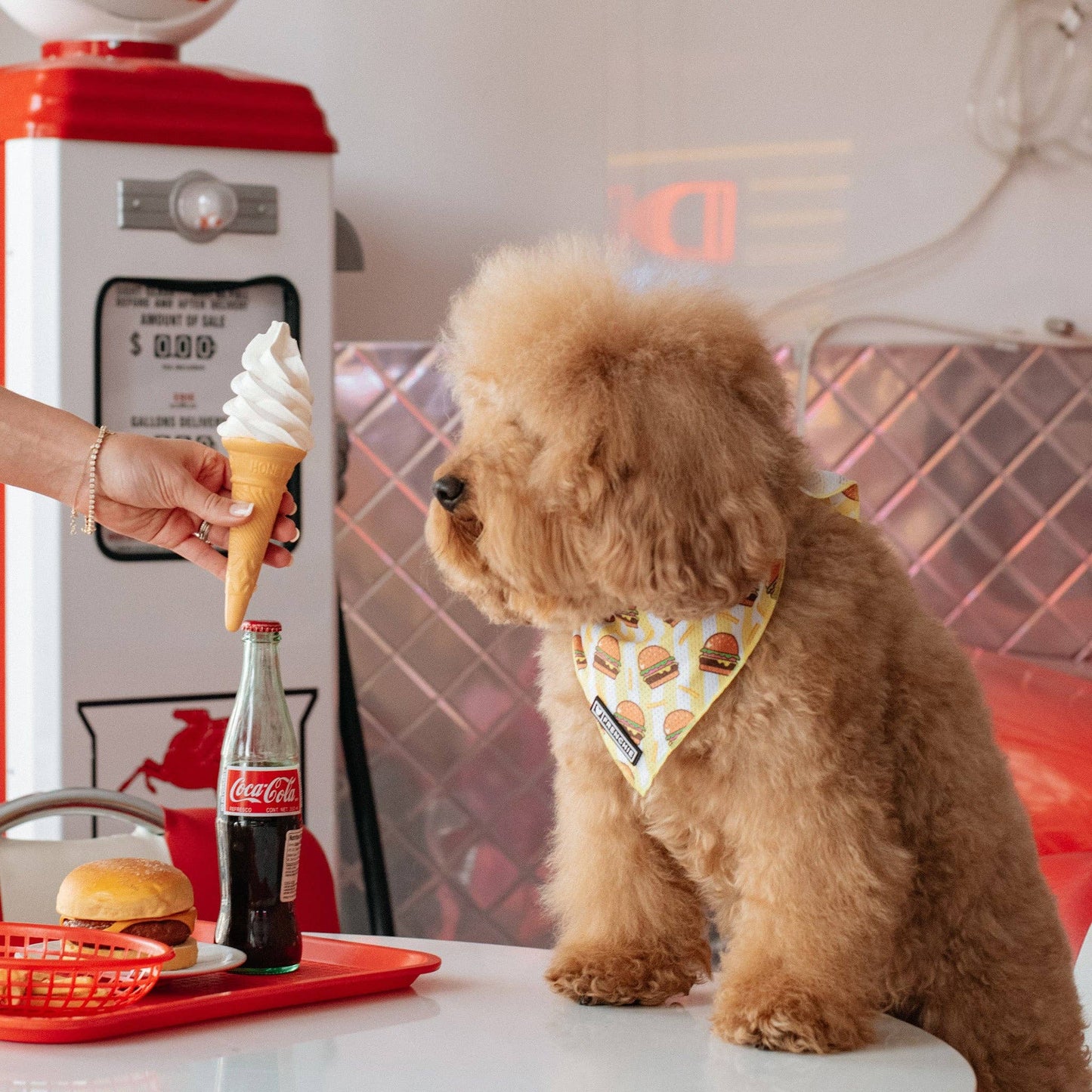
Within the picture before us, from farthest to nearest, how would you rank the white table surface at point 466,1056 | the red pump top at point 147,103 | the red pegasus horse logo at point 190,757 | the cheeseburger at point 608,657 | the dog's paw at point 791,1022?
the red pegasus horse logo at point 190,757 → the red pump top at point 147,103 → the cheeseburger at point 608,657 → the dog's paw at point 791,1022 → the white table surface at point 466,1056

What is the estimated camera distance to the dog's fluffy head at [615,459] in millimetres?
1128

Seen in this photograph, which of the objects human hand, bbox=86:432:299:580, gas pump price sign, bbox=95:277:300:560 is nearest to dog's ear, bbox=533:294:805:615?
human hand, bbox=86:432:299:580

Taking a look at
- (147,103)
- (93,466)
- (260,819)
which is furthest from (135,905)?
(147,103)

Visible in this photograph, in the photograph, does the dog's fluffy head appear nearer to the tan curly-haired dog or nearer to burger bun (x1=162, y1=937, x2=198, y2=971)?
the tan curly-haired dog

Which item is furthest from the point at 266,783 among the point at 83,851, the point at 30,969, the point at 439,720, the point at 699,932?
the point at 439,720

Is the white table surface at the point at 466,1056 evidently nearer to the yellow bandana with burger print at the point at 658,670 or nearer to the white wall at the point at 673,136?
the yellow bandana with burger print at the point at 658,670

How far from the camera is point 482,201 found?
2.88m

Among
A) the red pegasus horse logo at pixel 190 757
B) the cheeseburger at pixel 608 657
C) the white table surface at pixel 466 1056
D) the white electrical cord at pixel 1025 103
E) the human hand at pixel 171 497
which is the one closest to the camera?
the white table surface at pixel 466 1056

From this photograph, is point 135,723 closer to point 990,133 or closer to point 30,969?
point 30,969

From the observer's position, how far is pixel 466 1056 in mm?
1068

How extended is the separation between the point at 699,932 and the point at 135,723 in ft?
3.83

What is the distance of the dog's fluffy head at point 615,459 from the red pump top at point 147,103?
43.7 inches

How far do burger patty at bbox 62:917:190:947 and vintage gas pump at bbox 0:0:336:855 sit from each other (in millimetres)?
1055

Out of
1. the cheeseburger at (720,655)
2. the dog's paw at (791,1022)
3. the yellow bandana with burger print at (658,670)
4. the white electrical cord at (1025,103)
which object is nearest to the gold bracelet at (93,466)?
the yellow bandana with burger print at (658,670)
